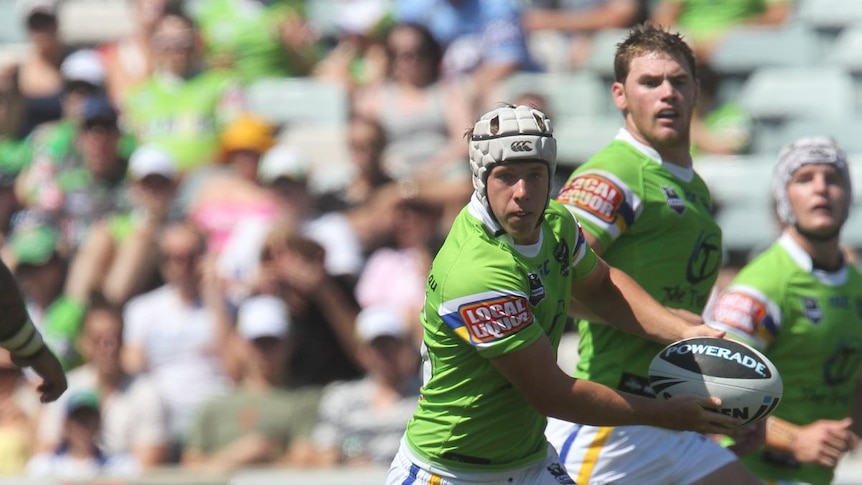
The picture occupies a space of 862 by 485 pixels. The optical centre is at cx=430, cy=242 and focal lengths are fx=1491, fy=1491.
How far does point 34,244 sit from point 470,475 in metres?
5.92

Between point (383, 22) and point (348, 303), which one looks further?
point (383, 22)

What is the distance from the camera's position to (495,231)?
505 cm

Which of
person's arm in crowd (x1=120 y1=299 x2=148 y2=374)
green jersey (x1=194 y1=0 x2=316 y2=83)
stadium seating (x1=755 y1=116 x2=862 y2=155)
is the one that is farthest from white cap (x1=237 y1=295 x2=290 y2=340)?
stadium seating (x1=755 y1=116 x2=862 y2=155)

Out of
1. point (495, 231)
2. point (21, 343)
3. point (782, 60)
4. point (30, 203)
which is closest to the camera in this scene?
point (495, 231)

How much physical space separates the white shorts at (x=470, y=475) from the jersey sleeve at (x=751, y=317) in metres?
1.29

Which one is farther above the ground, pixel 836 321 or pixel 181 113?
pixel 836 321

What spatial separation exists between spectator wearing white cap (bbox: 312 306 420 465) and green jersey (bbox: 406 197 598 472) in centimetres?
347

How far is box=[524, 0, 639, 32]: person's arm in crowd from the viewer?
40.1ft

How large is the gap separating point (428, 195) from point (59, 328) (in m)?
2.60

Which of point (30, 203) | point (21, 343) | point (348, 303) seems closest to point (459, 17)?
point (348, 303)

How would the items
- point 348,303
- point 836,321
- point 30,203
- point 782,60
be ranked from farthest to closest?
point 782,60, point 30,203, point 348,303, point 836,321

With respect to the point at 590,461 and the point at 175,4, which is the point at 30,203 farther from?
the point at 590,461

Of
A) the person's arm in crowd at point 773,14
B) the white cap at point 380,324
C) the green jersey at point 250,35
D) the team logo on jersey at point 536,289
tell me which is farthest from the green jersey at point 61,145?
the team logo on jersey at point 536,289

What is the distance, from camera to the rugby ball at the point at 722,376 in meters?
5.06
